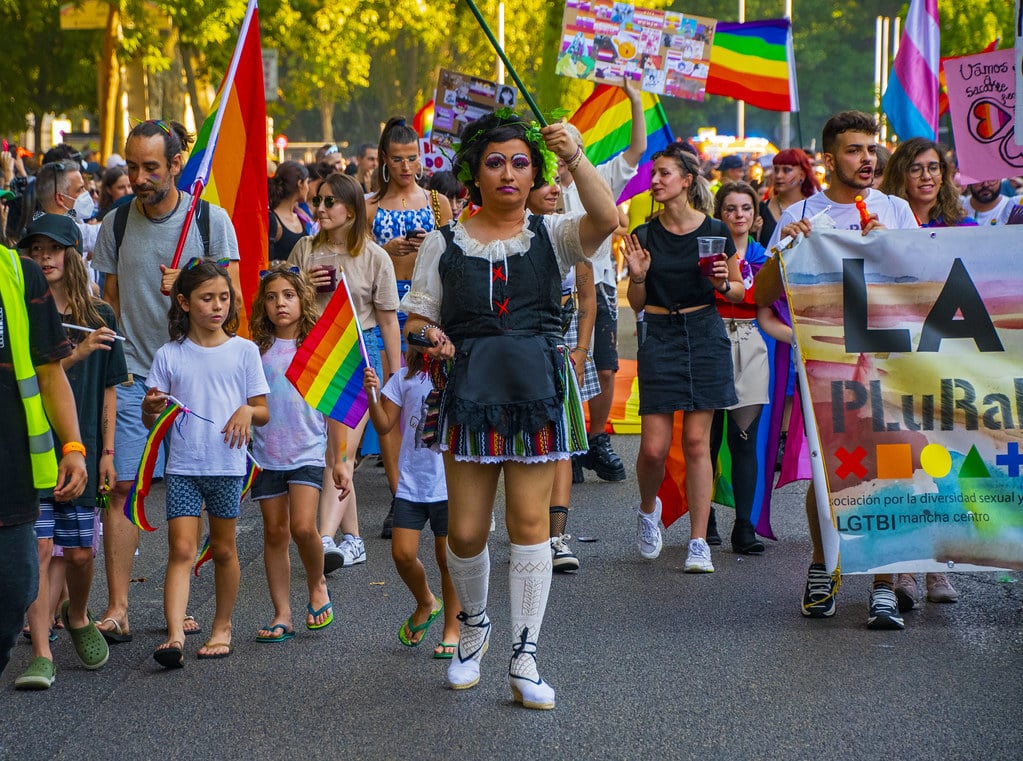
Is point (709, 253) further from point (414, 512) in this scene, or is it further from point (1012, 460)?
point (414, 512)

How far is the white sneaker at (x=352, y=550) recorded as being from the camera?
7.86 meters

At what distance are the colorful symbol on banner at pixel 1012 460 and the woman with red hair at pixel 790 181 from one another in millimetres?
4779

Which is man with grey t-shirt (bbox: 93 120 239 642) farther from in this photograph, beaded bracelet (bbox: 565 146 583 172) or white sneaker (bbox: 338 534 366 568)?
beaded bracelet (bbox: 565 146 583 172)

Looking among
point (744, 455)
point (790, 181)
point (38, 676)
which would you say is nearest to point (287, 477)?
point (38, 676)

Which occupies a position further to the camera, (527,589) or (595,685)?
(595,685)

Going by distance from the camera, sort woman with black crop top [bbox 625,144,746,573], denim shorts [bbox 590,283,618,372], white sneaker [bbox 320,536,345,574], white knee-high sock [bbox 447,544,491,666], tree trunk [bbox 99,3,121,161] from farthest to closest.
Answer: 1. tree trunk [bbox 99,3,121,161]
2. denim shorts [bbox 590,283,618,372]
3. woman with black crop top [bbox 625,144,746,573]
4. white sneaker [bbox 320,536,345,574]
5. white knee-high sock [bbox 447,544,491,666]

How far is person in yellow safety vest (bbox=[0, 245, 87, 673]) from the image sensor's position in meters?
4.29

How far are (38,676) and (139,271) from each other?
1.88 meters

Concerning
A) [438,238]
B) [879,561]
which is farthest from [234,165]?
[879,561]

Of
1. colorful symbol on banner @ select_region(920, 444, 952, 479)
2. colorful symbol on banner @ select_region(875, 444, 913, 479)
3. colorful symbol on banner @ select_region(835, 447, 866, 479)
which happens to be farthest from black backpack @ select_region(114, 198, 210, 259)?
colorful symbol on banner @ select_region(920, 444, 952, 479)

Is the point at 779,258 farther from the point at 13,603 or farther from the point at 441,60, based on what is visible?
the point at 441,60

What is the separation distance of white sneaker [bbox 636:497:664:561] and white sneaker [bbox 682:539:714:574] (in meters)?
0.28

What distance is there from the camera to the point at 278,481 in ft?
21.4

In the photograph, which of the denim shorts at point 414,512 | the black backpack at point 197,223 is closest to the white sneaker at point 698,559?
the denim shorts at point 414,512
